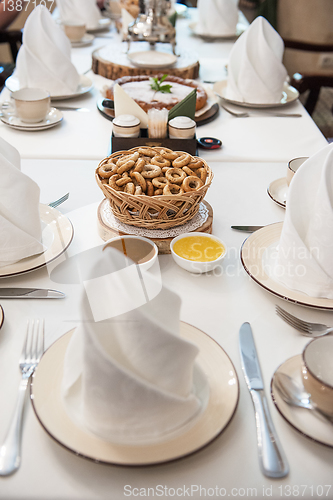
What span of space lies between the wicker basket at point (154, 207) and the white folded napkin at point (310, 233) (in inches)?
8.6

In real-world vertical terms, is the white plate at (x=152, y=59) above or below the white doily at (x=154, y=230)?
above

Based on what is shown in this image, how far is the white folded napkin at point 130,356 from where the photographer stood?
0.52 meters

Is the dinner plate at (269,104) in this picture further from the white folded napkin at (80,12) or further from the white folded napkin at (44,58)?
the white folded napkin at (80,12)

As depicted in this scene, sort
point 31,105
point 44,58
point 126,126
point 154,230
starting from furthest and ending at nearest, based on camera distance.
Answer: point 44,58
point 31,105
point 126,126
point 154,230

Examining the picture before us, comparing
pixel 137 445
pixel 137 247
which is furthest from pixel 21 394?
pixel 137 247

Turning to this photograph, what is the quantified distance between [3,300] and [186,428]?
0.44m

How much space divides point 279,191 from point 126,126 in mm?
469

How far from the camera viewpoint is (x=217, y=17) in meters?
2.49

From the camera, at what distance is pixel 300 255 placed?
0.84 meters

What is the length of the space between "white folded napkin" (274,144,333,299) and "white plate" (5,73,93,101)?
121 cm

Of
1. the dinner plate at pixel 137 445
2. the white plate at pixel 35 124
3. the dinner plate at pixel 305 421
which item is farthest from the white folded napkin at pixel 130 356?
the white plate at pixel 35 124

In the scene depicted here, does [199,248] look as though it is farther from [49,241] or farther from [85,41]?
[85,41]

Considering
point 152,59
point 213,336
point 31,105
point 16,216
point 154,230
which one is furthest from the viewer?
point 152,59

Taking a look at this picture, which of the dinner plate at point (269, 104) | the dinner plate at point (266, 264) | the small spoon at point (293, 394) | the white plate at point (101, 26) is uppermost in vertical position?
the white plate at point (101, 26)
